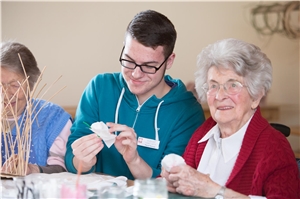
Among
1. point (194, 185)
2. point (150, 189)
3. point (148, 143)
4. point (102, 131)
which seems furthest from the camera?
point (148, 143)

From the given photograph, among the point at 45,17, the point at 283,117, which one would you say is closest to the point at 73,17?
the point at 45,17

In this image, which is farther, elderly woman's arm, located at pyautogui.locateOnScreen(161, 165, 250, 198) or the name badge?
the name badge

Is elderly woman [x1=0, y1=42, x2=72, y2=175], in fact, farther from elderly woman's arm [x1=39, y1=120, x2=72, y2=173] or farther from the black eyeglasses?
the black eyeglasses

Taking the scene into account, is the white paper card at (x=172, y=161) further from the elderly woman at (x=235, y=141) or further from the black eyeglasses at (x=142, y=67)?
the black eyeglasses at (x=142, y=67)

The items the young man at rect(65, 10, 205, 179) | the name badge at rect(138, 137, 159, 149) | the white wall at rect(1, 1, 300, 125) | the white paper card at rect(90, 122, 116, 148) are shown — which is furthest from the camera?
the white wall at rect(1, 1, 300, 125)

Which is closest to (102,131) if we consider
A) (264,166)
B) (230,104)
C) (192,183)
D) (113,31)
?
(192,183)

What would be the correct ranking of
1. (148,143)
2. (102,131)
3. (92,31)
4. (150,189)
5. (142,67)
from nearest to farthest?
(150,189), (102,131), (142,67), (148,143), (92,31)

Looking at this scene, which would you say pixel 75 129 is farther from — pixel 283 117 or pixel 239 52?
pixel 283 117

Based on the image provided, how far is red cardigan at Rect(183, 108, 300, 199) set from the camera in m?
1.97

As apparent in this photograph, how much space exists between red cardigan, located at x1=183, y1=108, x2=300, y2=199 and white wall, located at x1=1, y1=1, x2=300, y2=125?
3435 millimetres

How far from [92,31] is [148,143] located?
3130 millimetres

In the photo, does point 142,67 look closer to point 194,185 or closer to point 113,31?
point 194,185

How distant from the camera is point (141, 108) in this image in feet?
8.50

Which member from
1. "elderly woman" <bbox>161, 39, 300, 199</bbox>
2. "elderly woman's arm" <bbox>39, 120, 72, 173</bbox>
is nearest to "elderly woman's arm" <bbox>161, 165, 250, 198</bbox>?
"elderly woman" <bbox>161, 39, 300, 199</bbox>
